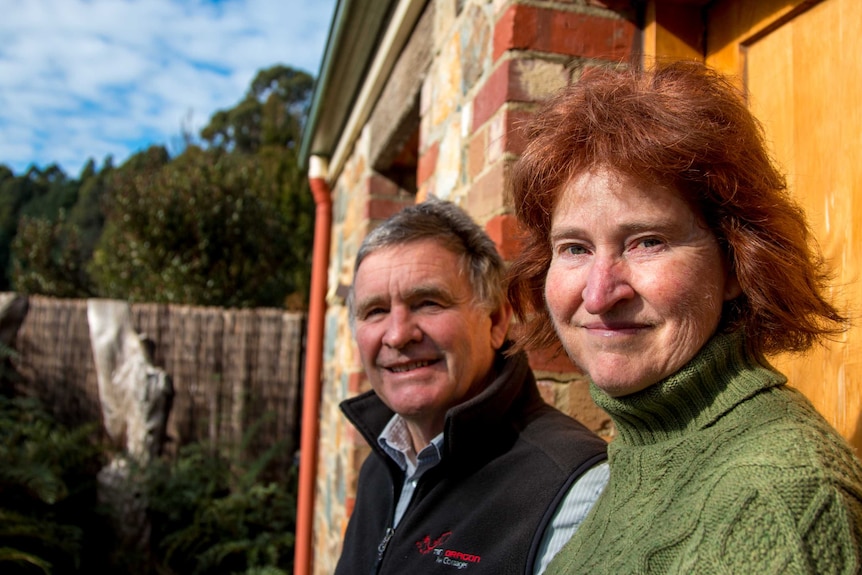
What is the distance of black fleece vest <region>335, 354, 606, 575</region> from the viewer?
4.11 ft

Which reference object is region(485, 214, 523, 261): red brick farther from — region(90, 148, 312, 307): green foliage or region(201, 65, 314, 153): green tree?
region(201, 65, 314, 153): green tree

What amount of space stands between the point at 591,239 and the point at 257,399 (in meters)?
5.87

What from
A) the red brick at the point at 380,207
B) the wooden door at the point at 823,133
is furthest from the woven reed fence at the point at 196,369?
the wooden door at the point at 823,133

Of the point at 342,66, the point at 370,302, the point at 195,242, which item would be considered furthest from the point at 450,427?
the point at 195,242

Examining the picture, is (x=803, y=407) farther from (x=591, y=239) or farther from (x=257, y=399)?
(x=257, y=399)

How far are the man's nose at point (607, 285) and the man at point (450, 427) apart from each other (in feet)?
1.57

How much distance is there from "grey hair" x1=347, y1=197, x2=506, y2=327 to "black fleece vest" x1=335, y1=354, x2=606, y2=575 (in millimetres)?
175

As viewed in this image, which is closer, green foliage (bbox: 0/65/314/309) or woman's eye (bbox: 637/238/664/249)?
woman's eye (bbox: 637/238/664/249)

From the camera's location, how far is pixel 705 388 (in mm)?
832

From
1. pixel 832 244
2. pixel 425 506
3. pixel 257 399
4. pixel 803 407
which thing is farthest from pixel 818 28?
pixel 257 399

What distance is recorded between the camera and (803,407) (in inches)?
30.7

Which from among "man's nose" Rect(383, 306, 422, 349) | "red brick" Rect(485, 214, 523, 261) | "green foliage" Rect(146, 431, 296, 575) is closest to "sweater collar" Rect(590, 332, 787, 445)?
"man's nose" Rect(383, 306, 422, 349)

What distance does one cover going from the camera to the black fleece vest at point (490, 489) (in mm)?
1253

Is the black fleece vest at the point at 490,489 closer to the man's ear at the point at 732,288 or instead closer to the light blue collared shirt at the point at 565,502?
the light blue collared shirt at the point at 565,502
